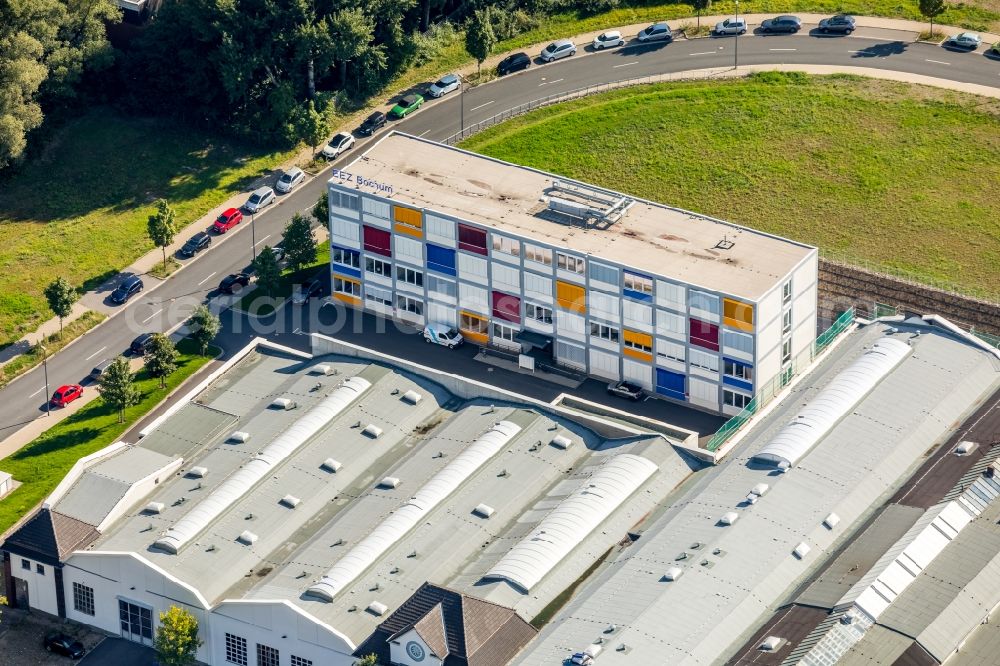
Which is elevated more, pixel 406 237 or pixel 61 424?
pixel 406 237

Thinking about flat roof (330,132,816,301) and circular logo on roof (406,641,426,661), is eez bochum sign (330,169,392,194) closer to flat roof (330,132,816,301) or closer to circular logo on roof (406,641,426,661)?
flat roof (330,132,816,301)

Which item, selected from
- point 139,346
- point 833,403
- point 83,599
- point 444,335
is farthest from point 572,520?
point 139,346

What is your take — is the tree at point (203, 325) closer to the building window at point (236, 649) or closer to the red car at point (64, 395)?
the red car at point (64, 395)

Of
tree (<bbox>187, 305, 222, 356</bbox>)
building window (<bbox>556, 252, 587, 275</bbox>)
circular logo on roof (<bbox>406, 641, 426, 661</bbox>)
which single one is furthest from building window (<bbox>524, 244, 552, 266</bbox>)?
circular logo on roof (<bbox>406, 641, 426, 661</bbox>)

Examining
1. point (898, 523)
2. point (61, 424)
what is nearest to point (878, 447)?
point (898, 523)

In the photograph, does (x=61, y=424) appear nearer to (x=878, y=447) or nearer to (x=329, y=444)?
(x=329, y=444)
